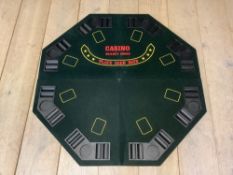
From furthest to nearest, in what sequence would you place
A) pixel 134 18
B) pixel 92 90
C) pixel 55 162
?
pixel 134 18
pixel 92 90
pixel 55 162

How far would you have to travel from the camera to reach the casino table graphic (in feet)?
3.87

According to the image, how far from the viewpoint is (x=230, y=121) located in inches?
49.0

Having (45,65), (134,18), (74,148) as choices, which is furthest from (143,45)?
(74,148)

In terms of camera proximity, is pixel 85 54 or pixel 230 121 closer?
pixel 230 121

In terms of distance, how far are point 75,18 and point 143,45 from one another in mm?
420

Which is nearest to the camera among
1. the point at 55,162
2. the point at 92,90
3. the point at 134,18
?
the point at 55,162

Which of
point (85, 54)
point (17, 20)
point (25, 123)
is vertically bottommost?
point (25, 123)

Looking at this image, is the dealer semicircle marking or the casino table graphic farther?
the dealer semicircle marking

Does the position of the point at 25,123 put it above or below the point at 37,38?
below

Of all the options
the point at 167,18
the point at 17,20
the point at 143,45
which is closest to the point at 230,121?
the point at 143,45

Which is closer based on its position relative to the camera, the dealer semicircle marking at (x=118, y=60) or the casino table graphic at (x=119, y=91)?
the casino table graphic at (x=119, y=91)

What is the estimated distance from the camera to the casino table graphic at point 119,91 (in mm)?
1180

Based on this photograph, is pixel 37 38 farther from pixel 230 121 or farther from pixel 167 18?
pixel 230 121

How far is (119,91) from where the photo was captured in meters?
1.30
